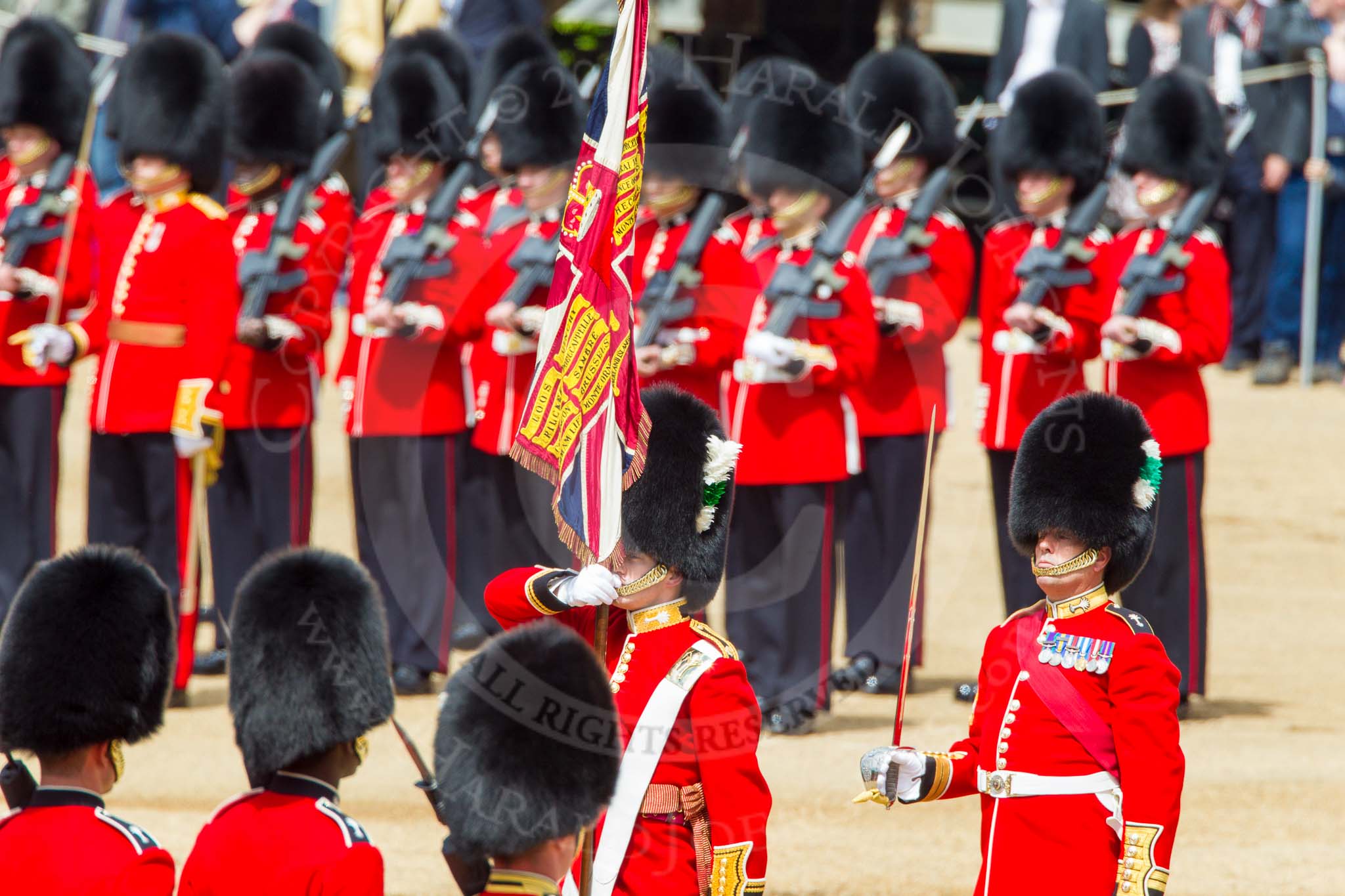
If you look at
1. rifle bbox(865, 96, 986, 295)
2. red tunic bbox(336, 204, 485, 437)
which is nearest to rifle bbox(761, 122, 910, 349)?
rifle bbox(865, 96, 986, 295)

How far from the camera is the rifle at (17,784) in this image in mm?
3094

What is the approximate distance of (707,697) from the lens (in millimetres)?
3492

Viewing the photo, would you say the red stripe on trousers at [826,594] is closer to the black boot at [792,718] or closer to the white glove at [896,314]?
the black boot at [792,718]

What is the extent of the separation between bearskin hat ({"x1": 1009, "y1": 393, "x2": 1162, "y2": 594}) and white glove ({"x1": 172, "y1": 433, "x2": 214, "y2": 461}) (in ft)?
10.0

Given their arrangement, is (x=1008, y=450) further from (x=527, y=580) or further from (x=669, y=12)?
(x=669, y=12)

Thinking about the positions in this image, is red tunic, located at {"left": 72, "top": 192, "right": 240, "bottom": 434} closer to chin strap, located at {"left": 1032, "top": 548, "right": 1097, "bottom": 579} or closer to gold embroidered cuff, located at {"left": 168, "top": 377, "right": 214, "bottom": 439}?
gold embroidered cuff, located at {"left": 168, "top": 377, "right": 214, "bottom": 439}

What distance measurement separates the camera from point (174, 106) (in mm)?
6855

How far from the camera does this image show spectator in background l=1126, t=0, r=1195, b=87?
10133 millimetres

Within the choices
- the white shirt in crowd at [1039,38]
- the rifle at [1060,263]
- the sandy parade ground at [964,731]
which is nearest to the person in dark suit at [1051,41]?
the white shirt in crowd at [1039,38]

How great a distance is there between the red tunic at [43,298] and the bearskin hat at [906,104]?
2440mm

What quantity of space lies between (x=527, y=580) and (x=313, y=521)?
19.2 feet

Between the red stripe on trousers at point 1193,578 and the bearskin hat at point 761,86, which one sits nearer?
the red stripe on trousers at point 1193,578

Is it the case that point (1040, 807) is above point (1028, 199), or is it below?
below

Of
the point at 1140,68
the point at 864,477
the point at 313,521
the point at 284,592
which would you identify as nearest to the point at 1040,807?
the point at 284,592
